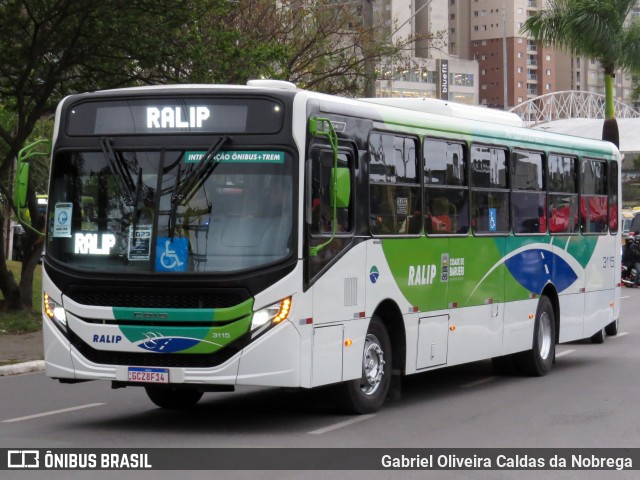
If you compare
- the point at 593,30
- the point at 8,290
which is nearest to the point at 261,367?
the point at 8,290

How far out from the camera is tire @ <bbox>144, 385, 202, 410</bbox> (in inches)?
482

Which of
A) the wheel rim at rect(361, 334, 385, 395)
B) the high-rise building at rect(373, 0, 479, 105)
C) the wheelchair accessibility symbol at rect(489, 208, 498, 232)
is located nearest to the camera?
the wheel rim at rect(361, 334, 385, 395)

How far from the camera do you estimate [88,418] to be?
11812 millimetres

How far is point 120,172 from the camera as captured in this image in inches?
430

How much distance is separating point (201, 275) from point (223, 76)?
13.1 meters

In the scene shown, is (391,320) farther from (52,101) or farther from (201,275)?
(52,101)

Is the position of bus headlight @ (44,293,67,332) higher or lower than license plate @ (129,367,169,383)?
higher

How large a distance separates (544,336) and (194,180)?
23.9 ft

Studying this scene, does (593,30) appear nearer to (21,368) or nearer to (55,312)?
(21,368)

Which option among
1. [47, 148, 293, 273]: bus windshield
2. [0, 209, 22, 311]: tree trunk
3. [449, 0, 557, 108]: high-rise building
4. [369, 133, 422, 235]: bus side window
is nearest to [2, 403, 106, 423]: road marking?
[47, 148, 293, 273]: bus windshield

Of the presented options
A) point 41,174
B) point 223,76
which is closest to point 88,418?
point 223,76

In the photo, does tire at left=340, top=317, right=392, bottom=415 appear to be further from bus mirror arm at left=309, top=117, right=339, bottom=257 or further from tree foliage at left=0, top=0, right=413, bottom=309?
tree foliage at left=0, top=0, right=413, bottom=309

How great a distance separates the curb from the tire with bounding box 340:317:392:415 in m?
6.46

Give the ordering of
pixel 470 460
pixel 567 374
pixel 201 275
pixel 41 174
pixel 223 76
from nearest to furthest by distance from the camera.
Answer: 1. pixel 470 460
2. pixel 201 275
3. pixel 567 374
4. pixel 223 76
5. pixel 41 174
